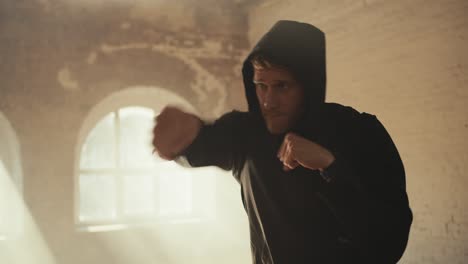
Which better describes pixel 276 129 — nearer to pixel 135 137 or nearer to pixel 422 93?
pixel 422 93

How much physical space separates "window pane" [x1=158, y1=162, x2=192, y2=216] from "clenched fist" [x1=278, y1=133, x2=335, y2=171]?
440cm

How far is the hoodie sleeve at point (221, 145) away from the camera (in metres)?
1.94

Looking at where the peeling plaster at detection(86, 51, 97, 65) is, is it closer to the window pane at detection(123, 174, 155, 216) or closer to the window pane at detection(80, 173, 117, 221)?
the window pane at detection(80, 173, 117, 221)

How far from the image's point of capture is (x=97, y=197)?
552cm

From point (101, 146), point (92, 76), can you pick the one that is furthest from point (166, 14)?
point (101, 146)

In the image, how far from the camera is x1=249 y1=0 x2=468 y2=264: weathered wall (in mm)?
3561

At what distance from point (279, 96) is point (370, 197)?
18.4 inches

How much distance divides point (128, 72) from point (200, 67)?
0.84 m

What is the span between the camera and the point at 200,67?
5766mm

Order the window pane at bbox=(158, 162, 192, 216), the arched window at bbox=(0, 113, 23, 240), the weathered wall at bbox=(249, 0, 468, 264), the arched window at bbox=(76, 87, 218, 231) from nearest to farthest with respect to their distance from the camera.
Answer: the weathered wall at bbox=(249, 0, 468, 264), the arched window at bbox=(0, 113, 23, 240), the arched window at bbox=(76, 87, 218, 231), the window pane at bbox=(158, 162, 192, 216)

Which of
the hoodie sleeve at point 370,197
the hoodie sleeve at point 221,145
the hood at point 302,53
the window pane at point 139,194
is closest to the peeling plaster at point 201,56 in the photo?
the window pane at point 139,194

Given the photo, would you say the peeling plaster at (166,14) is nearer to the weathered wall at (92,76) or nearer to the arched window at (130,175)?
the weathered wall at (92,76)

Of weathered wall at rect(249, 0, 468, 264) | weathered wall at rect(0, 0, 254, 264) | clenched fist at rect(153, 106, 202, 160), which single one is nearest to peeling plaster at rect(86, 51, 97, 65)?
weathered wall at rect(0, 0, 254, 264)

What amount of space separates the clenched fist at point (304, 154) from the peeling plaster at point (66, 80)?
397 cm
